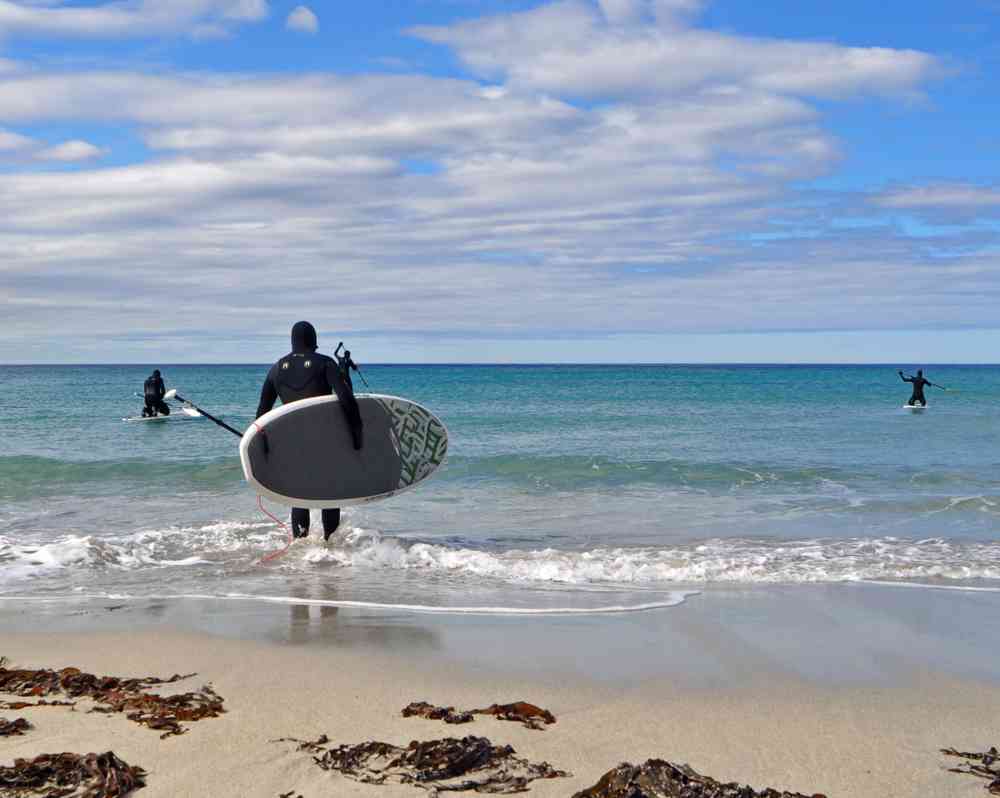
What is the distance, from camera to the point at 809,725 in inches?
170

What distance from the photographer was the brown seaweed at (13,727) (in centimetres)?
401

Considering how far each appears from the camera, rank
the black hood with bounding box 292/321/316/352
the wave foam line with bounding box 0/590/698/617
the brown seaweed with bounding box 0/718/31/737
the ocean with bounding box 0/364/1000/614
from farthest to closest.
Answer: the black hood with bounding box 292/321/316/352 < the ocean with bounding box 0/364/1000/614 < the wave foam line with bounding box 0/590/698/617 < the brown seaweed with bounding box 0/718/31/737

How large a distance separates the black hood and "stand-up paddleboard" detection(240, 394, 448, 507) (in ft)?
1.56

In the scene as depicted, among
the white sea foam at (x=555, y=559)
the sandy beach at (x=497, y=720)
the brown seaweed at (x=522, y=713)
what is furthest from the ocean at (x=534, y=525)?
the brown seaweed at (x=522, y=713)

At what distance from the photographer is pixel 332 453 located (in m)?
9.27

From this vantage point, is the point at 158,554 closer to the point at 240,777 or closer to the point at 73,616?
the point at 73,616

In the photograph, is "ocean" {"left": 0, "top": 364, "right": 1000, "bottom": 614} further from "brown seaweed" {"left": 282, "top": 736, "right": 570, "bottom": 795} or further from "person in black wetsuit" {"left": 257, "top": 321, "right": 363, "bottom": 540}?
"brown seaweed" {"left": 282, "top": 736, "right": 570, "bottom": 795}

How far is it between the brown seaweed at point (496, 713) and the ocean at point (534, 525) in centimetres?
210

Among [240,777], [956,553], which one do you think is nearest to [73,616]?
[240,777]

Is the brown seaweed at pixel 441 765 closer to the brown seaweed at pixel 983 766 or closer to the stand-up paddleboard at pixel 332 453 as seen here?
the brown seaweed at pixel 983 766

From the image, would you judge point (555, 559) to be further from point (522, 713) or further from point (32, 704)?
point (32, 704)

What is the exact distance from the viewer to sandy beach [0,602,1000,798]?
3.73 m

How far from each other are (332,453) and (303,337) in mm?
1126

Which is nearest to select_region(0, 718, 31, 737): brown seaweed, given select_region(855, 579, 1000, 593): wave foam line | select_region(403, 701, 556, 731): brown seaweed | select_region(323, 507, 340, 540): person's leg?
select_region(403, 701, 556, 731): brown seaweed
